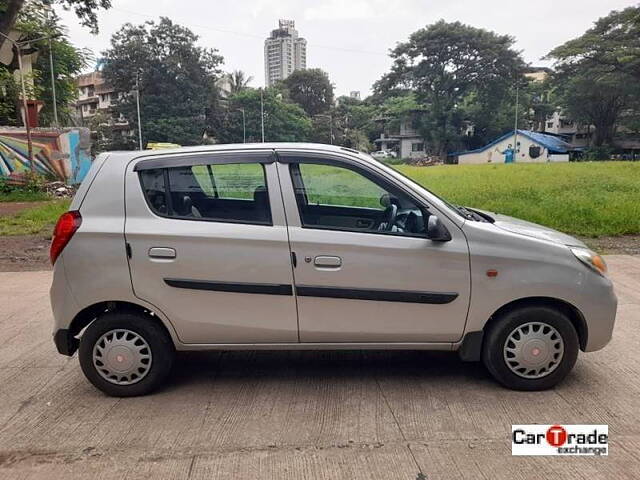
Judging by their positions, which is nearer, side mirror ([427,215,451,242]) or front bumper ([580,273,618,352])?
side mirror ([427,215,451,242])

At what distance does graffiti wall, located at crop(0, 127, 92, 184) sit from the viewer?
1988 cm

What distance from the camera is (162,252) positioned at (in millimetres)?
3391

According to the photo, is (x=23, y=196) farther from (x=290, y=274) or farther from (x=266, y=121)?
(x=290, y=274)

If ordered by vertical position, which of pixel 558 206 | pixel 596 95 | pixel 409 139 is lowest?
pixel 558 206

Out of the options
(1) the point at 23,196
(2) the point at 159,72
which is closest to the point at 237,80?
(2) the point at 159,72

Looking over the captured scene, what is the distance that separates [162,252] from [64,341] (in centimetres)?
99

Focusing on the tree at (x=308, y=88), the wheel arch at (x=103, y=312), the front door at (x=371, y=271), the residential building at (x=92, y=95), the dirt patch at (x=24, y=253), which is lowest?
the dirt patch at (x=24, y=253)

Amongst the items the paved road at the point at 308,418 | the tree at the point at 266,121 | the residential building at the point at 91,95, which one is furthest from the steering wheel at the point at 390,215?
the residential building at the point at 91,95

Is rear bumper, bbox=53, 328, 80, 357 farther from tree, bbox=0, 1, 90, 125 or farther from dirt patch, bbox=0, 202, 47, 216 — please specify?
tree, bbox=0, 1, 90, 125

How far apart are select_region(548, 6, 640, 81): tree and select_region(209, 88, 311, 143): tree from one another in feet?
102

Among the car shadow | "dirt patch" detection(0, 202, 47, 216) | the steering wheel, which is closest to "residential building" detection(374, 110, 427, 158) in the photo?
"dirt patch" detection(0, 202, 47, 216)

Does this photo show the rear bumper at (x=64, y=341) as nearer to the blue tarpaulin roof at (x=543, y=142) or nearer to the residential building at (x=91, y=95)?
the blue tarpaulin roof at (x=543, y=142)

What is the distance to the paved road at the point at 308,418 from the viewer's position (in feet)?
9.02

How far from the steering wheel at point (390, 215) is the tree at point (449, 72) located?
60.4 metres
